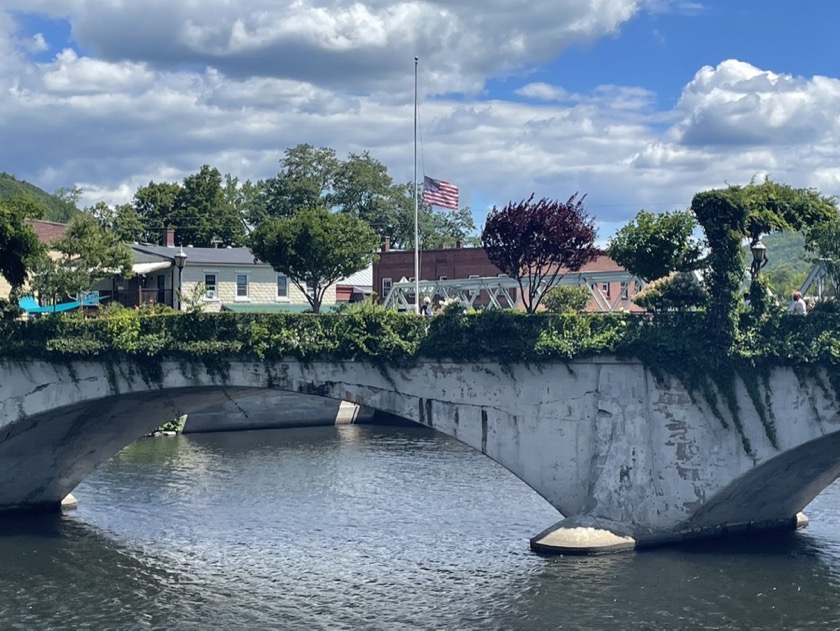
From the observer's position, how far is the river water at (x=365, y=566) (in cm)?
2770

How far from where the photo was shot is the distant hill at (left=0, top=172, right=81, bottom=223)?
117 metres

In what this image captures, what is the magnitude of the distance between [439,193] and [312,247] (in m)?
14.1

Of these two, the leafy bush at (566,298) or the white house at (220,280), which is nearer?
the leafy bush at (566,298)

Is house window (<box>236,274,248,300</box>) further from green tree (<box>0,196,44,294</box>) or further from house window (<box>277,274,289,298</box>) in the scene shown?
green tree (<box>0,196,44,294</box>)

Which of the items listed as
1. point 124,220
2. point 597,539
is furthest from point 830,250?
point 124,220

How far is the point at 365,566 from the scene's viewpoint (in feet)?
105

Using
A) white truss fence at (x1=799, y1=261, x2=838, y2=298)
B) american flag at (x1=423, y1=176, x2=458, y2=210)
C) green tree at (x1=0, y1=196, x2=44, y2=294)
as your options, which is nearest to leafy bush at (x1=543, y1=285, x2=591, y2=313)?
american flag at (x1=423, y1=176, x2=458, y2=210)

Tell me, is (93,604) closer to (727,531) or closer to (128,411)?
(128,411)

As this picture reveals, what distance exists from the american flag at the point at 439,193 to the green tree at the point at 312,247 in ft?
42.2

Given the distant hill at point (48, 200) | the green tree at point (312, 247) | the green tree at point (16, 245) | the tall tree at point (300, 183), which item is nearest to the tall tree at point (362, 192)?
the tall tree at point (300, 183)

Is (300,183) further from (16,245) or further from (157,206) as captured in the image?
(16,245)

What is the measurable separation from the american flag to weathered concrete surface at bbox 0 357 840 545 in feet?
35.6

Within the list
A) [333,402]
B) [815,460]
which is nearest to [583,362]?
[815,460]

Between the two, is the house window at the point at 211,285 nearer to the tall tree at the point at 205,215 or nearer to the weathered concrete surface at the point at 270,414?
the weathered concrete surface at the point at 270,414
